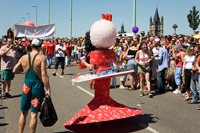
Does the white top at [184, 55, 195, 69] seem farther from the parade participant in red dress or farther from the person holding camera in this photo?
the person holding camera

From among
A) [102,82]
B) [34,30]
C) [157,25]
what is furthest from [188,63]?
[157,25]

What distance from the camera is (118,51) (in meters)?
13.8

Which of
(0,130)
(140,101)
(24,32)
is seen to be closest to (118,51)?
(140,101)

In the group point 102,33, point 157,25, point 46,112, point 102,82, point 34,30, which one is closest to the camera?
point 46,112

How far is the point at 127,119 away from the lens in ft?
22.1

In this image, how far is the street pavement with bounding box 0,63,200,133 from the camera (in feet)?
19.7

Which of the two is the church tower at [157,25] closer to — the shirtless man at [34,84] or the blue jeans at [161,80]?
the blue jeans at [161,80]

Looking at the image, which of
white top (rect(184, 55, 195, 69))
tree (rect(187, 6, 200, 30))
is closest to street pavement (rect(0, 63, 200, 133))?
white top (rect(184, 55, 195, 69))

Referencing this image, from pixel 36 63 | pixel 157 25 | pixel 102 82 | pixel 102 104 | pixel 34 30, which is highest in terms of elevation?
pixel 157 25

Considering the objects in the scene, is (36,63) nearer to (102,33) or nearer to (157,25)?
(102,33)

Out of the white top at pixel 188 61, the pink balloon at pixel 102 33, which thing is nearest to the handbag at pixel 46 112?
the pink balloon at pixel 102 33

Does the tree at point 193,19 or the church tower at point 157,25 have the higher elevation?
the church tower at point 157,25

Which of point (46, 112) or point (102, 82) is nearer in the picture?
point (46, 112)

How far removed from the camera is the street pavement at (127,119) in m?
6.00
